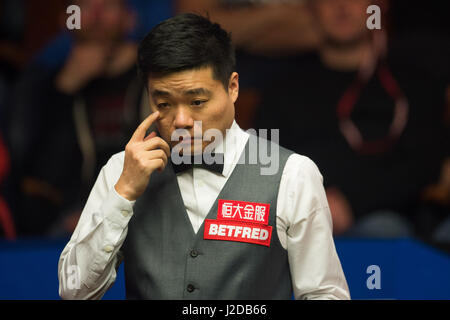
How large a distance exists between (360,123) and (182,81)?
1.77 m

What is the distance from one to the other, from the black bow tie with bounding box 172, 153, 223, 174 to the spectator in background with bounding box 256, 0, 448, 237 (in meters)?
1.39

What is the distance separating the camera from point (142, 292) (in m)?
1.35

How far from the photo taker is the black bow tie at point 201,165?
1.42 metres

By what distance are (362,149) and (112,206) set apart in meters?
1.82

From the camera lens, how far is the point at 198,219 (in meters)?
1.39

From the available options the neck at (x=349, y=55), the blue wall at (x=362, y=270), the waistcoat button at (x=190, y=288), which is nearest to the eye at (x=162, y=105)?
the waistcoat button at (x=190, y=288)

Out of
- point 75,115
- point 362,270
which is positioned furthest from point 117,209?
point 75,115

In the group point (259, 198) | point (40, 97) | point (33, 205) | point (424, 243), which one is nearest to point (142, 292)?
point (259, 198)

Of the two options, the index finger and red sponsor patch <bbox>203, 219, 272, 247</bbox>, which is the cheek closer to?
the index finger

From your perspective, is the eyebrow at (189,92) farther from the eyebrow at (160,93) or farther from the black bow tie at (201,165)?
the black bow tie at (201,165)

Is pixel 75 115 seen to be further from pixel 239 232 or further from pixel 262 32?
pixel 239 232

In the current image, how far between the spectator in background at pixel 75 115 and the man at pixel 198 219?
1.56 m

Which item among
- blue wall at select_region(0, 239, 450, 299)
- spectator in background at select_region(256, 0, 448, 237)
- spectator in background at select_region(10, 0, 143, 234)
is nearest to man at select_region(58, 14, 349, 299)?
blue wall at select_region(0, 239, 450, 299)

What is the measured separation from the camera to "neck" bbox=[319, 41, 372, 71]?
3002 mm
